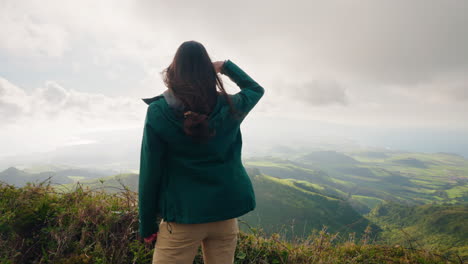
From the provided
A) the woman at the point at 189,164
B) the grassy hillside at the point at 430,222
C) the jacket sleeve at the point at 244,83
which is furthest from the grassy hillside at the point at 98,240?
the grassy hillside at the point at 430,222

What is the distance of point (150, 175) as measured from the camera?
1902mm

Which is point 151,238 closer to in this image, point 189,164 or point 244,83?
point 189,164

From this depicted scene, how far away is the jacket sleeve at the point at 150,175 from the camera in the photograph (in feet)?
6.05

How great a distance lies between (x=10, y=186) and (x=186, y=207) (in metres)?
4.12

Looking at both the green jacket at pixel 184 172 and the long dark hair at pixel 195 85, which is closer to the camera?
the long dark hair at pixel 195 85

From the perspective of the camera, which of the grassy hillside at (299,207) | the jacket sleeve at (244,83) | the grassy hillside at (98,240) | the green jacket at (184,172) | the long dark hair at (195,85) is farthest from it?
the grassy hillside at (299,207)

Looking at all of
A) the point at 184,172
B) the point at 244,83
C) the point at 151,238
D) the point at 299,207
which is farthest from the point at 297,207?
the point at 184,172

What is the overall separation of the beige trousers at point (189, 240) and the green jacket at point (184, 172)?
12 centimetres

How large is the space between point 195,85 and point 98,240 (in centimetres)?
292

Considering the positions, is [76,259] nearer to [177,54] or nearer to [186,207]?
[186,207]

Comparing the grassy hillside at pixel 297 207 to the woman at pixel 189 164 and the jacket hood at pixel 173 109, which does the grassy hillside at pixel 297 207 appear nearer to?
the woman at pixel 189 164

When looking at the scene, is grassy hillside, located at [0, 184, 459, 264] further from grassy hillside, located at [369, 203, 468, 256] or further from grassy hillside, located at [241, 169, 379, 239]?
grassy hillside, located at [241, 169, 379, 239]

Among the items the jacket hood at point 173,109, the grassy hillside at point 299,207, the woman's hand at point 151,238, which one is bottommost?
the grassy hillside at point 299,207

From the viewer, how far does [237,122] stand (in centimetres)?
205
